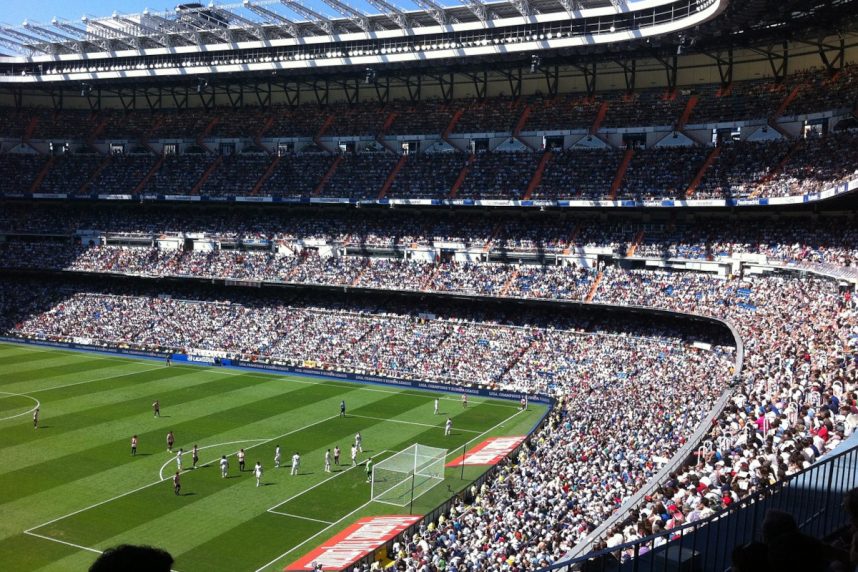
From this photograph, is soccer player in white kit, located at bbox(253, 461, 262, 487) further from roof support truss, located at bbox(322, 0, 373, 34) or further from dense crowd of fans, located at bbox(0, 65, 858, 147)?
dense crowd of fans, located at bbox(0, 65, 858, 147)

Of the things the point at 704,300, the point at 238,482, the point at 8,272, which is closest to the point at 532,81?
the point at 704,300

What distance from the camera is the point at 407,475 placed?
29.5 meters

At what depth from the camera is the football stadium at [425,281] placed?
23.8 meters

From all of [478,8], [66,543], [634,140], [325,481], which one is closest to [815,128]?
[634,140]

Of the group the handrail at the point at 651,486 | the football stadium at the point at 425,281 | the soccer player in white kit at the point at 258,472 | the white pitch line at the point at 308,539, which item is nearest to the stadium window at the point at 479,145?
the football stadium at the point at 425,281

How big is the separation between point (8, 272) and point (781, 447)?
7067cm

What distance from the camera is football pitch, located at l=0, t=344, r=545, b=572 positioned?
24578mm

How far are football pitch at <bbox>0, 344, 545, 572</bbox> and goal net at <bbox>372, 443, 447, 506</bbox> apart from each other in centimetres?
50

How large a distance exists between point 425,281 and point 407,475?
27.0 m

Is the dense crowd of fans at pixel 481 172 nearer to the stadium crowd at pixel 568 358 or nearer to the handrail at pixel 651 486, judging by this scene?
the stadium crowd at pixel 568 358

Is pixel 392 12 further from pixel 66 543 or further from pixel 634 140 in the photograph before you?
pixel 66 543

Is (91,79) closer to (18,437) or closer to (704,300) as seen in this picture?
(18,437)

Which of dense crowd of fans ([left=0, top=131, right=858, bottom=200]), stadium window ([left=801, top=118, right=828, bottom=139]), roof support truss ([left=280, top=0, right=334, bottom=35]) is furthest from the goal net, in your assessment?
roof support truss ([left=280, top=0, right=334, bottom=35])

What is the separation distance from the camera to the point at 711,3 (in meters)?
40.1
